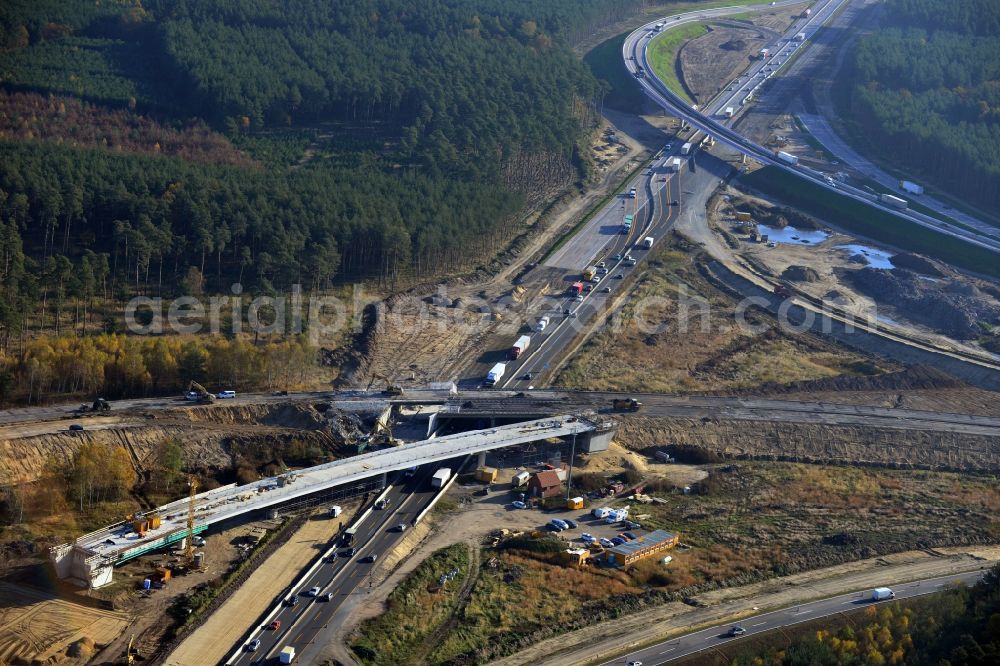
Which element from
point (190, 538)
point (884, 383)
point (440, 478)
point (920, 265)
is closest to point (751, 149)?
point (920, 265)

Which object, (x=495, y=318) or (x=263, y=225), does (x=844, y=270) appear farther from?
(x=263, y=225)

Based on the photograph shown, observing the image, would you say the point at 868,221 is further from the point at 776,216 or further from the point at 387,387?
the point at 387,387

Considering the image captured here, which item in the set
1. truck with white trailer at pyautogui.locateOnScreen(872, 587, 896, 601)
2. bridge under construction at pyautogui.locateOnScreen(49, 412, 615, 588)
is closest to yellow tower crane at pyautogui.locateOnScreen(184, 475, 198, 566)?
bridge under construction at pyautogui.locateOnScreen(49, 412, 615, 588)

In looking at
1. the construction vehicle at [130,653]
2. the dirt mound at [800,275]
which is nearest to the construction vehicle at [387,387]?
the construction vehicle at [130,653]

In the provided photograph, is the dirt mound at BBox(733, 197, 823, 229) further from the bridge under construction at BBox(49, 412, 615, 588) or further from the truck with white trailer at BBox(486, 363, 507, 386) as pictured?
the bridge under construction at BBox(49, 412, 615, 588)

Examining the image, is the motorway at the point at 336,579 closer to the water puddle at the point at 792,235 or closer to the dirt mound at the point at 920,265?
the water puddle at the point at 792,235

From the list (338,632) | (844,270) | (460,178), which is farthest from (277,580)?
(844,270)
